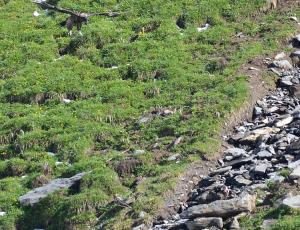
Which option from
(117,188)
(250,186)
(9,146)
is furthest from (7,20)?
(250,186)

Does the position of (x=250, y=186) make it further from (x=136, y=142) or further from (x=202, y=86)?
(x=202, y=86)

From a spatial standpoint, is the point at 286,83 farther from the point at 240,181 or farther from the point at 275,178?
the point at 275,178

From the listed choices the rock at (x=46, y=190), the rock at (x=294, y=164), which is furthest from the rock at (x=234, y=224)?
the rock at (x=46, y=190)

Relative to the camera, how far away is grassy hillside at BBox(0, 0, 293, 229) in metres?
22.3

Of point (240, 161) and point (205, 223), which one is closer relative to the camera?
point (205, 223)

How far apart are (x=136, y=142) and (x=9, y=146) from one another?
3.79 meters

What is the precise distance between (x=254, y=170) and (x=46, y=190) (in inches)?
214

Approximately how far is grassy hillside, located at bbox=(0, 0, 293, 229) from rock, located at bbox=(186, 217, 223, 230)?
1.54m

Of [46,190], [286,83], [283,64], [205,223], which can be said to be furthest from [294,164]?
[283,64]

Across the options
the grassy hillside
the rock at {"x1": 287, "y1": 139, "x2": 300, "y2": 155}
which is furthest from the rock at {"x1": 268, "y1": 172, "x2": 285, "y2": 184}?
the grassy hillside

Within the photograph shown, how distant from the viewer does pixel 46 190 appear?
74.7ft

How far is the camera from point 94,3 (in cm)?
3300

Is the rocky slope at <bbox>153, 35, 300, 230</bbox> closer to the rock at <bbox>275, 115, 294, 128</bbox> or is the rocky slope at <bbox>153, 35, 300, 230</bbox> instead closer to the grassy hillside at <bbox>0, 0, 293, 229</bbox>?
the rock at <bbox>275, 115, 294, 128</bbox>

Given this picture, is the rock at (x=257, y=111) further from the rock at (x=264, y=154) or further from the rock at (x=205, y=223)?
the rock at (x=205, y=223)
